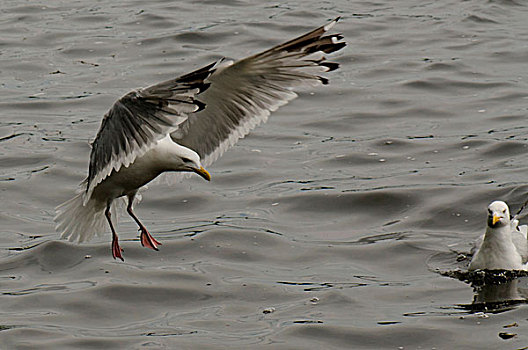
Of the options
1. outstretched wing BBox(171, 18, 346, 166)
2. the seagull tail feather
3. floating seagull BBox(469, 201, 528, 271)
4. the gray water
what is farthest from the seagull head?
the seagull tail feather

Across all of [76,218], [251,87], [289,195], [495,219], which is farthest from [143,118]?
[289,195]

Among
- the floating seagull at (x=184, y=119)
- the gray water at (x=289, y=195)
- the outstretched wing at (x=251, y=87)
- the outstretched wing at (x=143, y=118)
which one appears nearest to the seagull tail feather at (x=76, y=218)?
the floating seagull at (x=184, y=119)

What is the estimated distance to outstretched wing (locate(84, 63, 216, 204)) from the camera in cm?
640

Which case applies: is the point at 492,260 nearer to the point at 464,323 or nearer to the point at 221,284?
the point at 464,323

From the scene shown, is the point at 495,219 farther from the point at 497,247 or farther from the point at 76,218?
the point at 76,218

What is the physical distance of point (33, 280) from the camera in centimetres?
947

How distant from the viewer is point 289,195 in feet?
36.5

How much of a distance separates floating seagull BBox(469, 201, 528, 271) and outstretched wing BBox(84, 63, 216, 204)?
3.20 meters

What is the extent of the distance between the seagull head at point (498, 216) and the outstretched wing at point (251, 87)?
2235mm

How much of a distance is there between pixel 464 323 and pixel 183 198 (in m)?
3.86

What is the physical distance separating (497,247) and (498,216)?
0.24m

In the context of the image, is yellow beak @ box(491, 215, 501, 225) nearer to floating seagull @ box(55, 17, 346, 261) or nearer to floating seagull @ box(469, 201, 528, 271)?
floating seagull @ box(469, 201, 528, 271)

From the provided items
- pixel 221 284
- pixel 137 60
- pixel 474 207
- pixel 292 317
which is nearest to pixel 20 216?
pixel 221 284

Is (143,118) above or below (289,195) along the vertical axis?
above
